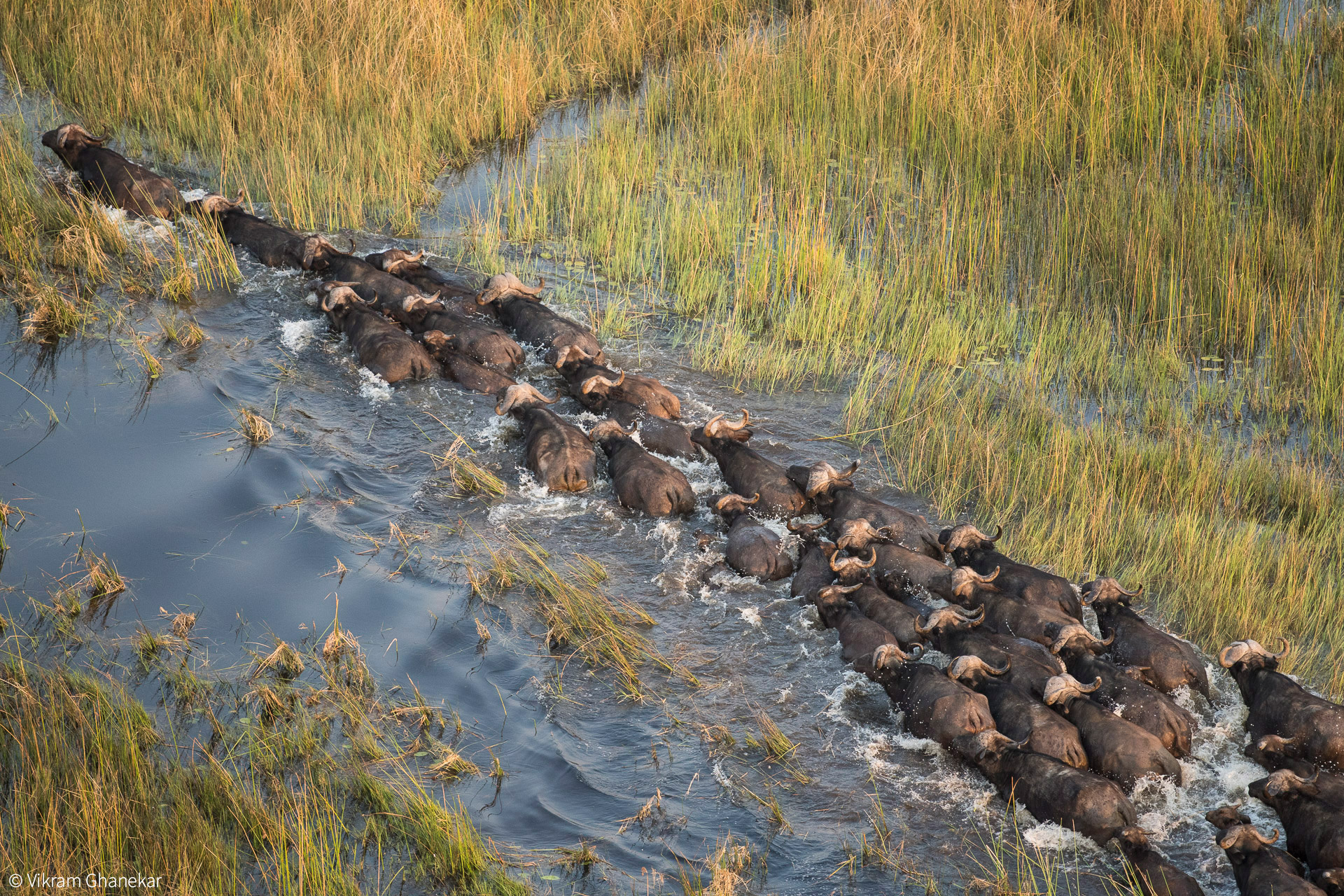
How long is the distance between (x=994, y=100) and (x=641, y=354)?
4.80m

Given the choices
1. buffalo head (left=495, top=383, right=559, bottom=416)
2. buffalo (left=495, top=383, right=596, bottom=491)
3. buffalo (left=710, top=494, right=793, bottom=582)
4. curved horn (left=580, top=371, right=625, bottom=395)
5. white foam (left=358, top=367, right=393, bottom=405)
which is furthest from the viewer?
white foam (left=358, top=367, right=393, bottom=405)

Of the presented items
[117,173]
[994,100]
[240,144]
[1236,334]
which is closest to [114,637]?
[117,173]

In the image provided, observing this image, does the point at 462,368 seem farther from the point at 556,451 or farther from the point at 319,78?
the point at 319,78

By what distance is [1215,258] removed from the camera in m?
8.51

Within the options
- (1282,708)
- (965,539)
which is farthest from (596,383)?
(1282,708)

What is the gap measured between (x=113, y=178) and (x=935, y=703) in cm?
935

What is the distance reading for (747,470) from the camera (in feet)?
22.9

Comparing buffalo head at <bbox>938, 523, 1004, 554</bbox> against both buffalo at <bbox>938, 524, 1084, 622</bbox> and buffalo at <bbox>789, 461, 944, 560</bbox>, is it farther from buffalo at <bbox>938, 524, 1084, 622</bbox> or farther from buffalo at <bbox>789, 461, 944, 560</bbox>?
buffalo at <bbox>789, 461, 944, 560</bbox>

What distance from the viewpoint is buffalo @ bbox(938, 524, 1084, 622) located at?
5.83m

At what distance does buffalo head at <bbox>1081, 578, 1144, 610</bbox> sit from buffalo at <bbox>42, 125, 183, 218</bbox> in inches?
354

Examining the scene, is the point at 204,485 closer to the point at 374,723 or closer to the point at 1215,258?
the point at 374,723

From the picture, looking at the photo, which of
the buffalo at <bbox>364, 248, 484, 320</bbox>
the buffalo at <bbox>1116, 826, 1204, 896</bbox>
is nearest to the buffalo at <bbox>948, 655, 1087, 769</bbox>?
the buffalo at <bbox>1116, 826, 1204, 896</bbox>

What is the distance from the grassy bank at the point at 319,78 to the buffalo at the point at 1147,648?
771 cm

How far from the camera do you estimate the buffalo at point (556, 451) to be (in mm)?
7000
